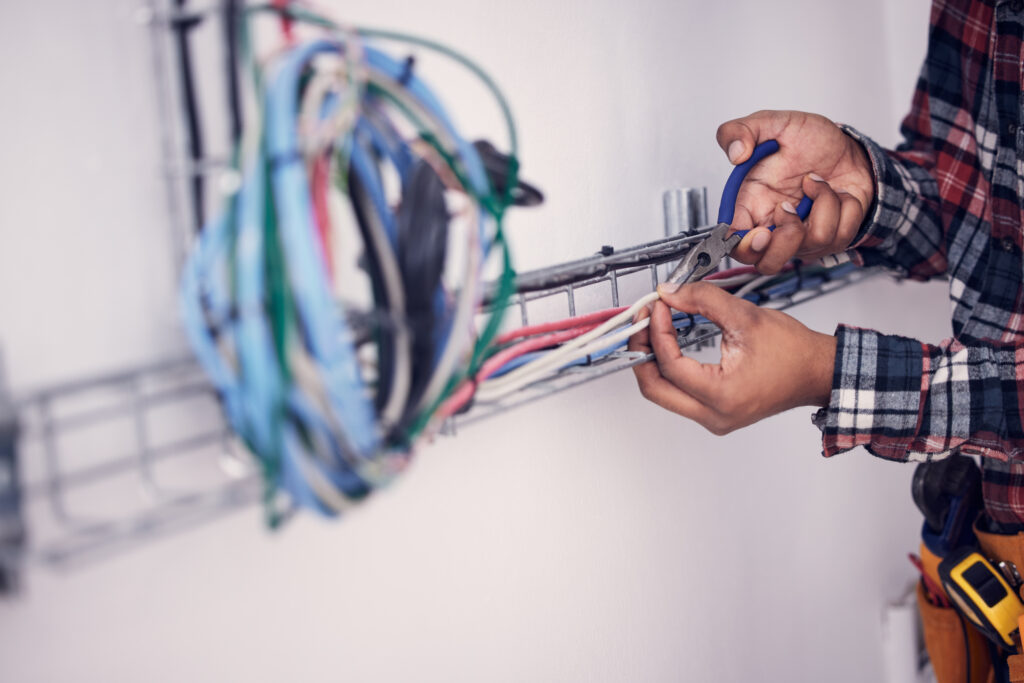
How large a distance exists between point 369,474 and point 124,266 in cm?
20

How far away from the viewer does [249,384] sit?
36cm

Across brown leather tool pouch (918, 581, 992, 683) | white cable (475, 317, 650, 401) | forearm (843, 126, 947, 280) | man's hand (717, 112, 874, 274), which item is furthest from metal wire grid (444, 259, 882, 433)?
brown leather tool pouch (918, 581, 992, 683)

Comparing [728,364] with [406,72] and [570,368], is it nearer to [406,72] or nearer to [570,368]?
[570,368]

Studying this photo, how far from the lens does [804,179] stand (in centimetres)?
87

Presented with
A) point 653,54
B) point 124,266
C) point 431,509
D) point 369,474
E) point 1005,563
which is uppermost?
point 653,54

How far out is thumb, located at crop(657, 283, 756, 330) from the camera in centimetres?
64

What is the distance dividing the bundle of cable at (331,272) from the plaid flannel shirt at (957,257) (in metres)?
0.47

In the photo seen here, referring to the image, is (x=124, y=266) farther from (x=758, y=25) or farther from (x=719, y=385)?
(x=758, y=25)

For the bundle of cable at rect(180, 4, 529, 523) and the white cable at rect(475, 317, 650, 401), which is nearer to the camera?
the bundle of cable at rect(180, 4, 529, 523)

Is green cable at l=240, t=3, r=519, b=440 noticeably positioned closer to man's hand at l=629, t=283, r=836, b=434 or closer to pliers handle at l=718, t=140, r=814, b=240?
man's hand at l=629, t=283, r=836, b=434

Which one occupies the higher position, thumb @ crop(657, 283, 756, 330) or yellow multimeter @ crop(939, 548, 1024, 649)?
thumb @ crop(657, 283, 756, 330)

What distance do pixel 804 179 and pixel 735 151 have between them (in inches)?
4.2

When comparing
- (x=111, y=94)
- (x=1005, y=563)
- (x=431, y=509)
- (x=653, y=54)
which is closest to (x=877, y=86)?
(x=653, y=54)

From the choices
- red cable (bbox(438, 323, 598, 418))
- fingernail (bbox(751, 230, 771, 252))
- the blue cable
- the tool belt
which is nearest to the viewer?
the blue cable
